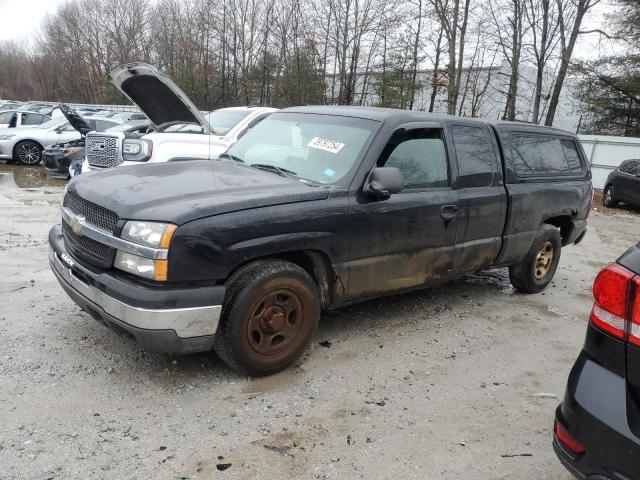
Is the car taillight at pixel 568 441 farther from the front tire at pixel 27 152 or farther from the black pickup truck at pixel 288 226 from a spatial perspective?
the front tire at pixel 27 152

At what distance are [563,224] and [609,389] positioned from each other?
466 centimetres

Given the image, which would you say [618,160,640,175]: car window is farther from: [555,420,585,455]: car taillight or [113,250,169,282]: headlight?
[113,250,169,282]: headlight

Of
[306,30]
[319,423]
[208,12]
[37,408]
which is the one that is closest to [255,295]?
[319,423]

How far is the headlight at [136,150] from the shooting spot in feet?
24.5

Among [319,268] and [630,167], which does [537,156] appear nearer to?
[319,268]

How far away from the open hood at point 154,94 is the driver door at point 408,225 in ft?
10.3

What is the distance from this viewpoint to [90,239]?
3.29 metres

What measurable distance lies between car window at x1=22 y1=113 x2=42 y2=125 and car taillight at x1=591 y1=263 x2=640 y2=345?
17886 millimetres

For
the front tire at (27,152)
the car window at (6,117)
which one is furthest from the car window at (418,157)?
the car window at (6,117)

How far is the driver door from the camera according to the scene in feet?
12.5

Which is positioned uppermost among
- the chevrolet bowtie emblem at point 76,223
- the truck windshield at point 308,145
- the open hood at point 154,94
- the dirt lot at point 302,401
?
the open hood at point 154,94

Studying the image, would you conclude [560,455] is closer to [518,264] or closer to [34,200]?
[518,264]

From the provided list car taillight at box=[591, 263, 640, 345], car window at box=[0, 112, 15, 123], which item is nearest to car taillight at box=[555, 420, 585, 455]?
car taillight at box=[591, 263, 640, 345]

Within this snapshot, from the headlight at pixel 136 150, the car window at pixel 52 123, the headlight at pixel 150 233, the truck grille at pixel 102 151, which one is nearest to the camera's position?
the headlight at pixel 150 233
